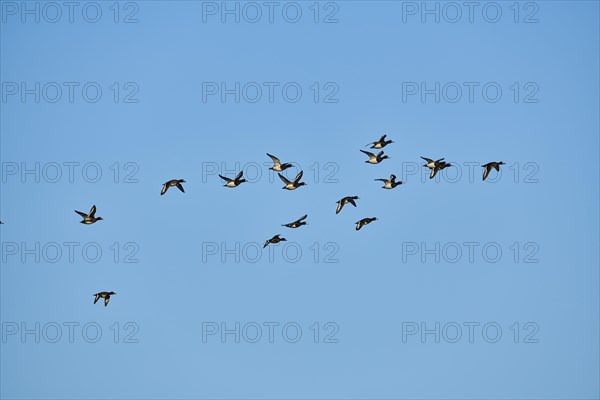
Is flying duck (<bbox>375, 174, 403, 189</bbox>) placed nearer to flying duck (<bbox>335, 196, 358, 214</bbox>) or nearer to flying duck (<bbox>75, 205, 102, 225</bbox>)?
flying duck (<bbox>335, 196, 358, 214</bbox>)

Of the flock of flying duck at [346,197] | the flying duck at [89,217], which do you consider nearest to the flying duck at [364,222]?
the flock of flying duck at [346,197]

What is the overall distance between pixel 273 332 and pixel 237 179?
4420cm

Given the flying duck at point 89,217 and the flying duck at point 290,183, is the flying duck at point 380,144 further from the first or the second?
the flying duck at point 89,217

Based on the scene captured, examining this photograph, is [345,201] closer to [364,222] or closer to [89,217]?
[364,222]

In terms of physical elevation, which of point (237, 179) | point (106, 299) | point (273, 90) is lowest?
point (106, 299)

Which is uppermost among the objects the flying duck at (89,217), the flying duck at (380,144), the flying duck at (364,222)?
the flying duck at (380,144)

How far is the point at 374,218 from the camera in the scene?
399ft

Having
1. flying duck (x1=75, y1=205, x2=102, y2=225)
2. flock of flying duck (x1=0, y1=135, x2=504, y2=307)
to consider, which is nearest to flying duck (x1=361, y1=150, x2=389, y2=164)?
flock of flying duck (x1=0, y1=135, x2=504, y2=307)

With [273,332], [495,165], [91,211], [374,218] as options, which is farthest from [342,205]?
[273,332]

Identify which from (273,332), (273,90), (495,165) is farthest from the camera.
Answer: (273,332)

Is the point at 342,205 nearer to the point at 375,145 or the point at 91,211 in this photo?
the point at 375,145

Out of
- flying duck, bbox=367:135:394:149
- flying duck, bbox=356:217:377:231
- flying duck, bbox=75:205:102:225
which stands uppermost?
flying duck, bbox=367:135:394:149

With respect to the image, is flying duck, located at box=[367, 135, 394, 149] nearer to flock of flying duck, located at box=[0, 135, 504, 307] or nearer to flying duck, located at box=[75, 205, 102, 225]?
flock of flying duck, located at box=[0, 135, 504, 307]

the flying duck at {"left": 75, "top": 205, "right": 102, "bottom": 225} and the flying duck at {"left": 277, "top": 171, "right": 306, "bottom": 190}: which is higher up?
the flying duck at {"left": 277, "top": 171, "right": 306, "bottom": 190}
